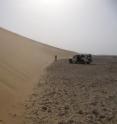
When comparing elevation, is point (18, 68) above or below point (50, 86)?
above

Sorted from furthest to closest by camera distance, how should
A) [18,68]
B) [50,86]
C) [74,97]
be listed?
[18,68] → [50,86] → [74,97]

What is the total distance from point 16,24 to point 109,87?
419 cm

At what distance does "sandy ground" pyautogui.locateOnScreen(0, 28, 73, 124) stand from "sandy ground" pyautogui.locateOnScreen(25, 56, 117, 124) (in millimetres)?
173

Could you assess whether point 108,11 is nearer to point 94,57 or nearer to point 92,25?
point 92,25

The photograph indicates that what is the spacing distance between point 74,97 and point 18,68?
2.37 metres

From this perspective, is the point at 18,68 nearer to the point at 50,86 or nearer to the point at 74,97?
the point at 50,86

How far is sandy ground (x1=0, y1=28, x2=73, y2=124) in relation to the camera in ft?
15.7

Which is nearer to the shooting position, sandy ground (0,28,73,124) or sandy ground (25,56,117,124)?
sandy ground (25,56,117,124)

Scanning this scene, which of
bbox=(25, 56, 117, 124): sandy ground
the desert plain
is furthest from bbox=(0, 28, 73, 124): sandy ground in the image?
bbox=(25, 56, 117, 124): sandy ground

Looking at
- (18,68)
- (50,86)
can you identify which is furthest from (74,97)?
(18,68)

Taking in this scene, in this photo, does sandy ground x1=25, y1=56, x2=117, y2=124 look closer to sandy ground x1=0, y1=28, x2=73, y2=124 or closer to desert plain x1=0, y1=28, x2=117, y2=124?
desert plain x1=0, y1=28, x2=117, y2=124

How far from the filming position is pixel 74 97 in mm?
5434

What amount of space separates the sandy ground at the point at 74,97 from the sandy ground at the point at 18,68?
17cm

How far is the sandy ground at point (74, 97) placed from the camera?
4414mm
